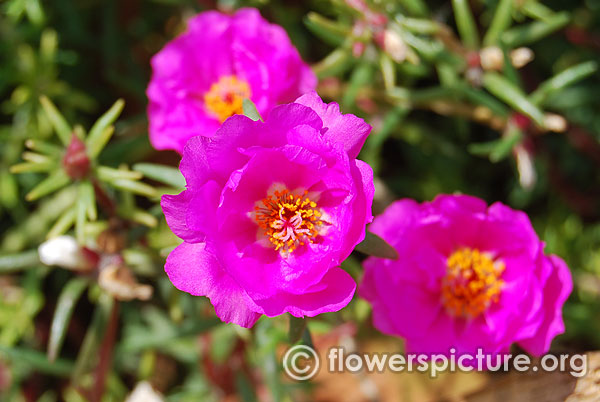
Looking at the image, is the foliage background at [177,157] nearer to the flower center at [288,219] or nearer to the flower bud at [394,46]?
the flower bud at [394,46]

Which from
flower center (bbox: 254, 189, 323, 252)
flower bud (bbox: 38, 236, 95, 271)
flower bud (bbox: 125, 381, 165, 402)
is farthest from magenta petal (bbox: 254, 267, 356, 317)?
flower bud (bbox: 125, 381, 165, 402)

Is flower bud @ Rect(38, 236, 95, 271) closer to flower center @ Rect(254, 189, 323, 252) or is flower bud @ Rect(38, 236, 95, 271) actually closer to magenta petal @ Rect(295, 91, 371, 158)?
flower center @ Rect(254, 189, 323, 252)

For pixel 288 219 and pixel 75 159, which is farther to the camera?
pixel 75 159

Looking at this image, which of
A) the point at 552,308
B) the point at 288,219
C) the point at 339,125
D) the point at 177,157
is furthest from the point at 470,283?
the point at 177,157

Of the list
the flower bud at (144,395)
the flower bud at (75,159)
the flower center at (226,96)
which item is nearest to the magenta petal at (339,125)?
the flower center at (226,96)

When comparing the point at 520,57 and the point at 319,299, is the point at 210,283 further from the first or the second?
the point at 520,57

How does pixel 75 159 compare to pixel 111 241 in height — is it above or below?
above

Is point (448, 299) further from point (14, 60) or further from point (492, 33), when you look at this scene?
point (14, 60)
